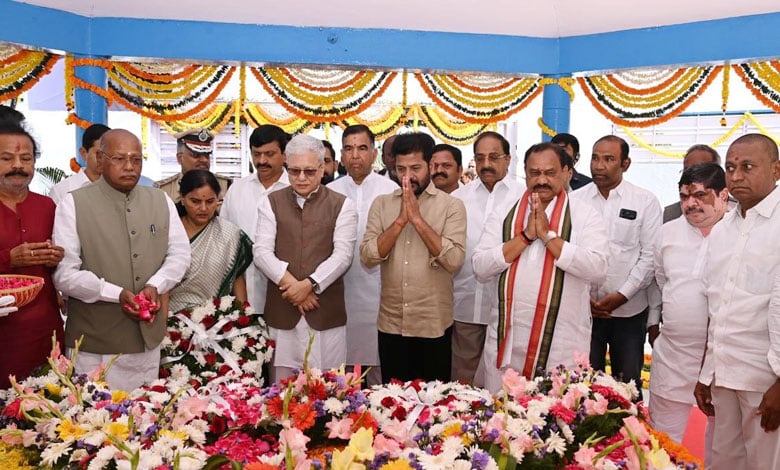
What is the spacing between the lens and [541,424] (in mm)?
1874

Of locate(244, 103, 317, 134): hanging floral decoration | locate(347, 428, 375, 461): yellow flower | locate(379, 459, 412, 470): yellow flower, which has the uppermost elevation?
locate(244, 103, 317, 134): hanging floral decoration

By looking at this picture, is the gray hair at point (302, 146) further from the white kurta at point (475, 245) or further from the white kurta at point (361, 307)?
the white kurta at point (475, 245)

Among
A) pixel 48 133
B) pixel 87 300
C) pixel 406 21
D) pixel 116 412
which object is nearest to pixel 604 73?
pixel 406 21

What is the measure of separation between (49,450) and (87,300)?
4.05 ft

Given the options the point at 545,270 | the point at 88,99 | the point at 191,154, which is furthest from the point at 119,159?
the point at 88,99

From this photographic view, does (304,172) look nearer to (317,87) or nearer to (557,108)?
(317,87)

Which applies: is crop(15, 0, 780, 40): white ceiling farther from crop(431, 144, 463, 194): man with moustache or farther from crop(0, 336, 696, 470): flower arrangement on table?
crop(0, 336, 696, 470): flower arrangement on table

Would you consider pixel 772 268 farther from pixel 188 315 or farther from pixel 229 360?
pixel 188 315

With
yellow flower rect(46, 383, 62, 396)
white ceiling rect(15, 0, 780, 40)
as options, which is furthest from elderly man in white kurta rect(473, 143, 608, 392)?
white ceiling rect(15, 0, 780, 40)

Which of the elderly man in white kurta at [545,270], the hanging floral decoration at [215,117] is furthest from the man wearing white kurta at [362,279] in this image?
the hanging floral decoration at [215,117]

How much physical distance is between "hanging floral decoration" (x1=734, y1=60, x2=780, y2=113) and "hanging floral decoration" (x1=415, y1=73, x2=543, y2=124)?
197 cm

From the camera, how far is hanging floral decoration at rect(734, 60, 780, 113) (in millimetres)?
6574

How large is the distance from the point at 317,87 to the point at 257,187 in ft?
11.7

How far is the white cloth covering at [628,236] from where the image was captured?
3.90m
